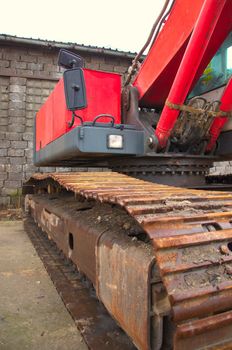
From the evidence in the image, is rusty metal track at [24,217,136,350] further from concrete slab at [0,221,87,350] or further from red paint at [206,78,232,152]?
red paint at [206,78,232,152]

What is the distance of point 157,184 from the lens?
2.88 metres

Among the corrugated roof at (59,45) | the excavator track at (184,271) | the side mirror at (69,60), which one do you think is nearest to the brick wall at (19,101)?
the corrugated roof at (59,45)

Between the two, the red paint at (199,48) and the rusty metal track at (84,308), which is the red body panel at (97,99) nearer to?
the red paint at (199,48)

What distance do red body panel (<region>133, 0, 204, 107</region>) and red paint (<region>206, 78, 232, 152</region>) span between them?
492 mm

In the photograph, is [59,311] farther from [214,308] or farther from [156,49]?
[156,49]

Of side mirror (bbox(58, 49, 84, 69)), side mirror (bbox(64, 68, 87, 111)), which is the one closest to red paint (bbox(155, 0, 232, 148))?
side mirror (bbox(64, 68, 87, 111))

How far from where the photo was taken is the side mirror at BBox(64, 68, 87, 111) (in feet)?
10.3

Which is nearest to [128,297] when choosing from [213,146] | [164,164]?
[164,164]

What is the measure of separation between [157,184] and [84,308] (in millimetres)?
1008

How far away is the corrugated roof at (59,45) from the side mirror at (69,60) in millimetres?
7025

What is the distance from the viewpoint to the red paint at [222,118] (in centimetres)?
327

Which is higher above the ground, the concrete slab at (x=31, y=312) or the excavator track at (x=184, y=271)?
the excavator track at (x=184, y=271)

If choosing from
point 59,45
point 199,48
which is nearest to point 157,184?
point 199,48

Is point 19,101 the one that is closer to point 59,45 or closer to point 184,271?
point 59,45
